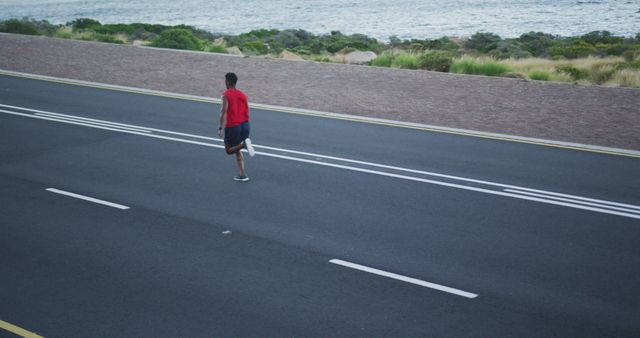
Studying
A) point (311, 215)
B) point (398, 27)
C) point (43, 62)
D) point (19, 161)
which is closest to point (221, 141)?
point (19, 161)

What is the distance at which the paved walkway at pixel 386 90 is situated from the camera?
57.3ft

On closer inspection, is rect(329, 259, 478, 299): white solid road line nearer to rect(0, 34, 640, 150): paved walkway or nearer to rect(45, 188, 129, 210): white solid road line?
rect(45, 188, 129, 210): white solid road line

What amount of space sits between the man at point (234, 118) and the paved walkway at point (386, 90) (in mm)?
7028

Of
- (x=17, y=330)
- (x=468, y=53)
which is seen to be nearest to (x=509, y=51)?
(x=468, y=53)

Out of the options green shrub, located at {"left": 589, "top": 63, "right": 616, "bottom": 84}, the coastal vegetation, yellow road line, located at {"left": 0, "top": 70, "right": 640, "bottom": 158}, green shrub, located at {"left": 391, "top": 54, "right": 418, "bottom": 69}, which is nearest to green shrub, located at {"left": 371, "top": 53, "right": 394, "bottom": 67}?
the coastal vegetation

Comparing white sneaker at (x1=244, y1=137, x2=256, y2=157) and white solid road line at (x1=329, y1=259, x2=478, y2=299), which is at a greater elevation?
white sneaker at (x1=244, y1=137, x2=256, y2=157)

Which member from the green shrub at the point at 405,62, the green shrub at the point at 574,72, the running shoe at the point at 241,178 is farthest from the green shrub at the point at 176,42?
the running shoe at the point at 241,178

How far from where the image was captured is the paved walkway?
17.5 m

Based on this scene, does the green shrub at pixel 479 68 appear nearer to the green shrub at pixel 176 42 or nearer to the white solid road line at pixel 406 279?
the green shrub at pixel 176 42

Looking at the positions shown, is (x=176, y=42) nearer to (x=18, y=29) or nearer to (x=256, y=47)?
(x=256, y=47)

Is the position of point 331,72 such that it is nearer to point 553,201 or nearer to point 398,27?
point 553,201

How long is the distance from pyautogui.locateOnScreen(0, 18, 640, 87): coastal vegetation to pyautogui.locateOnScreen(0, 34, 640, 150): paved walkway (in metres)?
2.96

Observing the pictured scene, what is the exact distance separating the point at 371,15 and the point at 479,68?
79150 millimetres

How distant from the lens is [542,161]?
47.1 ft
